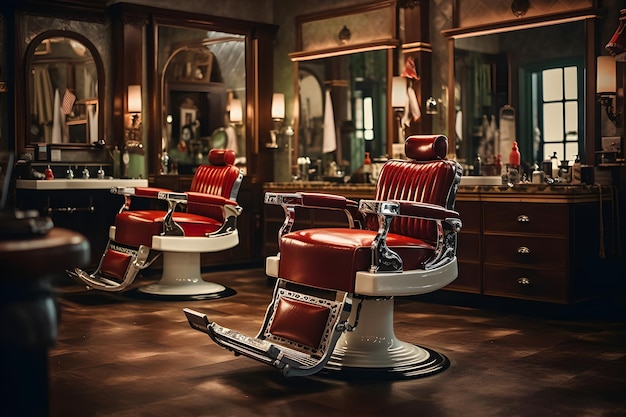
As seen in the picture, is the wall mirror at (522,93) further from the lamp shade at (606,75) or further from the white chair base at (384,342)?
the white chair base at (384,342)

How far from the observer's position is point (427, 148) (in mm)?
3727

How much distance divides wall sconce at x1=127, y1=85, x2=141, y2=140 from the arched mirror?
0.24 meters

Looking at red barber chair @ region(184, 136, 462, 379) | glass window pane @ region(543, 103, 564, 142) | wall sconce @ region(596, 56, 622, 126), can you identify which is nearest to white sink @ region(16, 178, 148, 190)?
red barber chair @ region(184, 136, 462, 379)

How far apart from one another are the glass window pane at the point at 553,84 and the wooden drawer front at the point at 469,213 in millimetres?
947

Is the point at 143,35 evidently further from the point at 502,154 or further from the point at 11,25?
the point at 502,154

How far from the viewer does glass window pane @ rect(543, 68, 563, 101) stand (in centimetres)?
529

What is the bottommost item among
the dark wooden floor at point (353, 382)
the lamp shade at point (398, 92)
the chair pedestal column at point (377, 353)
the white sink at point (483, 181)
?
the dark wooden floor at point (353, 382)

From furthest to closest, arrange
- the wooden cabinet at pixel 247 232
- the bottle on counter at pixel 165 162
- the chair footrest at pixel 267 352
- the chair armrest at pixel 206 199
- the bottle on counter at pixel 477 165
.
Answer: the wooden cabinet at pixel 247 232
the bottle on counter at pixel 165 162
the bottle on counter at pixel 477 165
the chair armrest at pixel 206 199
the chair footrest at pixel 267 352

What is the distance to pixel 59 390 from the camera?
3078 mm

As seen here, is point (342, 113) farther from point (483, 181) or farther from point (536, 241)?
point (536, 241)

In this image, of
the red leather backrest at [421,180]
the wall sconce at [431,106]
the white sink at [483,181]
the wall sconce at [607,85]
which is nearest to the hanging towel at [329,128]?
the wall sconce at [431,106]

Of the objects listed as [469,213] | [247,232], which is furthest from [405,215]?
[247,232]

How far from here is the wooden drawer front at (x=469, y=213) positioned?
16.5ft

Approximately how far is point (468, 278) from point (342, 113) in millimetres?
2188
